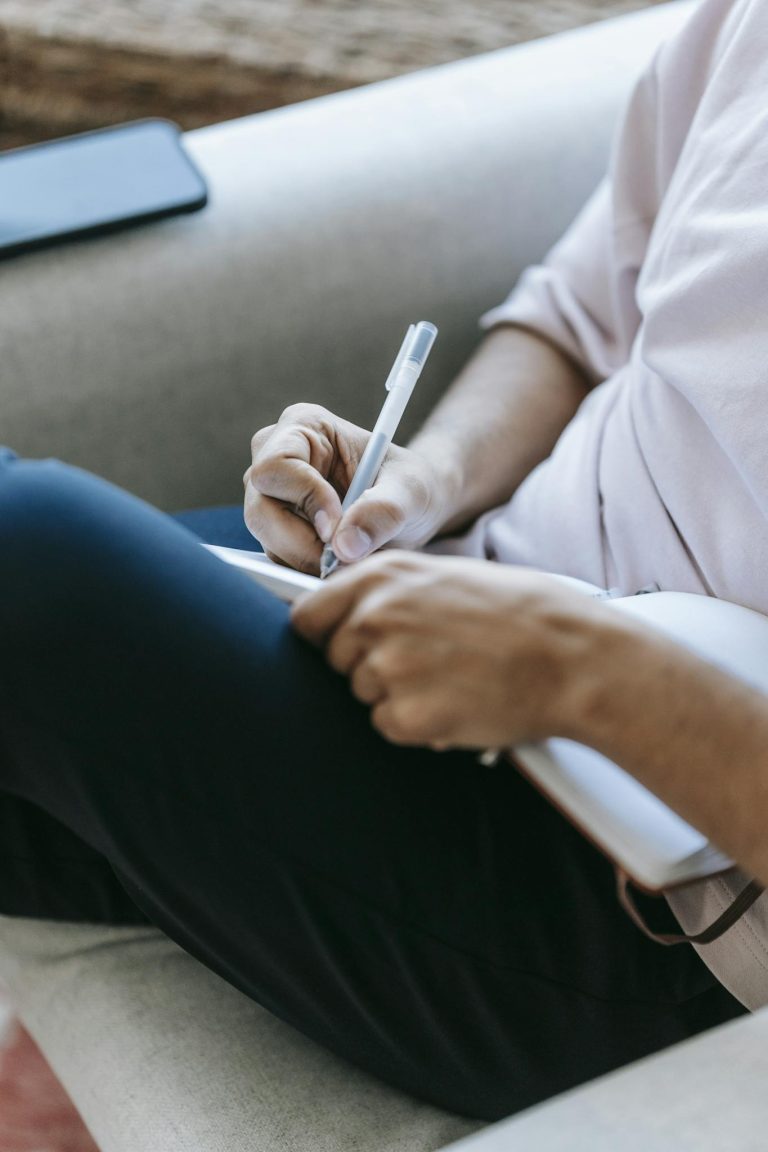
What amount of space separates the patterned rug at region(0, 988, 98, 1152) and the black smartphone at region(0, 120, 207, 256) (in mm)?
494

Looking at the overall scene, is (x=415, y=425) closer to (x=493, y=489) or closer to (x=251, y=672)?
(x=493, y=489)

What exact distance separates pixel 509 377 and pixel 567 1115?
1.60 ft

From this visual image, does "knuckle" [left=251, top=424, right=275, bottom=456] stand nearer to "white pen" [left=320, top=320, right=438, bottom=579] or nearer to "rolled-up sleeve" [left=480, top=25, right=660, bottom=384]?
"white pen" [left=320, top=320, right=438, bottom=579]

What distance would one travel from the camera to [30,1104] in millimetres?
710

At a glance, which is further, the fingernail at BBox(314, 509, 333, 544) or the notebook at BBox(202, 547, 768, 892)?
the fingernail at BBox(314, 509, 333, 544)

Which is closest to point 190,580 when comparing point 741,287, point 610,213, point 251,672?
point 251,672

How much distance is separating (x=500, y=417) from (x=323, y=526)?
0.78 ft

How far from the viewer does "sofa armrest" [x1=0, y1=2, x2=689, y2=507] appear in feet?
2.47

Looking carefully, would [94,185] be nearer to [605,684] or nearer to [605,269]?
[605,269]

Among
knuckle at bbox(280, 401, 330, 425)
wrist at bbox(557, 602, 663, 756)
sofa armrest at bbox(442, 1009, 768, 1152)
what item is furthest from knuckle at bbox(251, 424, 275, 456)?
sofa armrest at bbox(442, 1009, 768, 1152)

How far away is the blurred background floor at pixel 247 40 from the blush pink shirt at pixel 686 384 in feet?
1.26

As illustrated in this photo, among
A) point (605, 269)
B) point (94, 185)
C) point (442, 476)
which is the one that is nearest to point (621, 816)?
point (442, 476)

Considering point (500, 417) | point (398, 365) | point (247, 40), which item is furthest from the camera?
point (247, 40)

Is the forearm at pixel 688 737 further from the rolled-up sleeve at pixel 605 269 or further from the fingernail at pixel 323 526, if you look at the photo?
the rolled-up sleeve at pixel 605 269
